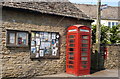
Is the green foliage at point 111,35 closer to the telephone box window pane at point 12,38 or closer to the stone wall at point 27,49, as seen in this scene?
the stone wall at point 27,49

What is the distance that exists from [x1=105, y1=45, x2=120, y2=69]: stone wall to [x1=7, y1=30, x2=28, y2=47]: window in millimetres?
6556

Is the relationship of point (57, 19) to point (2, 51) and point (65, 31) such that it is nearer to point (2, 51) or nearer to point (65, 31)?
point (65, 31)

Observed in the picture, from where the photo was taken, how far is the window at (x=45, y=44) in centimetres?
846

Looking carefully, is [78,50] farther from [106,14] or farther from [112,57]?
[106,14]

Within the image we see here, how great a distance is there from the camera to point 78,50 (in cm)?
895

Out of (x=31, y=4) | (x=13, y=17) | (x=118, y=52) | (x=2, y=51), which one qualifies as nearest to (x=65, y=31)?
(x=31, y=4)

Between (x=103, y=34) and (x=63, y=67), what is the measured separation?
5.80 m

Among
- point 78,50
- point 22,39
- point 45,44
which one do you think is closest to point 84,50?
point 78,50

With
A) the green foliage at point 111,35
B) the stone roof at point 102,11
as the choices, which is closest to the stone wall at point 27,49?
the green foliage at point 111,35

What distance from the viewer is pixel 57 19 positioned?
9.41 metres

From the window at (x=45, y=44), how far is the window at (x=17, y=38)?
0.43 metres

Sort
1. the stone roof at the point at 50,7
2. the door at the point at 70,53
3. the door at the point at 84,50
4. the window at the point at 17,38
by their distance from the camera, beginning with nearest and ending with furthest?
the window at the point at 17,38, the stone roof at the point at 50,7, the door at the point at 84,50, the door at the point at 70,53

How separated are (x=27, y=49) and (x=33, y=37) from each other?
668mm

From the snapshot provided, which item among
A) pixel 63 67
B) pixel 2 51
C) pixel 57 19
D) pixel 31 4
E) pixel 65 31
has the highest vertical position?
pixel 31 4
